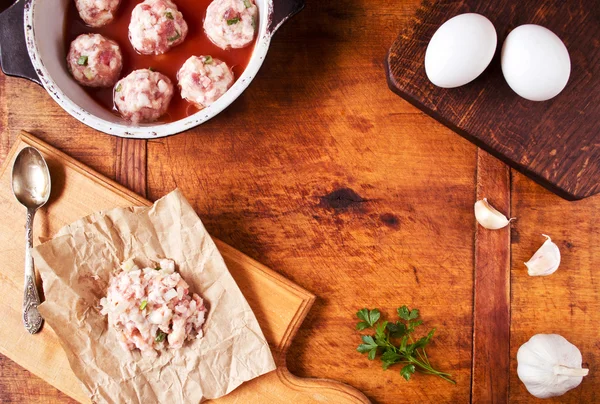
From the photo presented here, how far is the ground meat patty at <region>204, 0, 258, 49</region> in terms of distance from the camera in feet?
3.98

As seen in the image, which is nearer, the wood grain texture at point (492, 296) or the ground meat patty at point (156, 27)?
the ground meat patty at point (156, 27)

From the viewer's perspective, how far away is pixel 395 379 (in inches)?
53.1

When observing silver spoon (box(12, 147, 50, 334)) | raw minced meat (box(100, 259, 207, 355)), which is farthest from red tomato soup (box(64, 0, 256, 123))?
raw minced meat (box(100, 259, 207, 355))

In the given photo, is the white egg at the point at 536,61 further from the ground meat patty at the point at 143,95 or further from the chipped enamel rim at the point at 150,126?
the ground meat patty at the point at 143,95

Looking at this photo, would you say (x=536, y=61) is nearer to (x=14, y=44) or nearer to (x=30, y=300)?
(x=14, y=44)

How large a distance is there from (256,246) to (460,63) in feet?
2.02

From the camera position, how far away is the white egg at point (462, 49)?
1.15m

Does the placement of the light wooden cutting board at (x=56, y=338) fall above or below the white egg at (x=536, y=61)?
below

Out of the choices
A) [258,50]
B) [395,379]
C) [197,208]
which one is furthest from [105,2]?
[395,379]

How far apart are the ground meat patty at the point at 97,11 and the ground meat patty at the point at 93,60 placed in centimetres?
4

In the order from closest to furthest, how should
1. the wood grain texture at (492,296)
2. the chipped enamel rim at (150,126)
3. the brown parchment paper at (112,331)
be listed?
the chipped enamel rim at (150,126)
the brown parchment paper at (112,331)
the wood grain texture at (492,296)

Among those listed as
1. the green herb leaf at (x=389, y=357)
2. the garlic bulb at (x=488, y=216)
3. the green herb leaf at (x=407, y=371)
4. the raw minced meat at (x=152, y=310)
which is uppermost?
the raw minced meat at (x=152, y=310)

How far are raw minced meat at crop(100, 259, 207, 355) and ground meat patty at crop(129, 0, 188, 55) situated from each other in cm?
48

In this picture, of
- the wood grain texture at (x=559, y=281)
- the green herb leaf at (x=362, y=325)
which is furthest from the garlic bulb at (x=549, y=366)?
the green herb leaf at (x=362, y=325)
